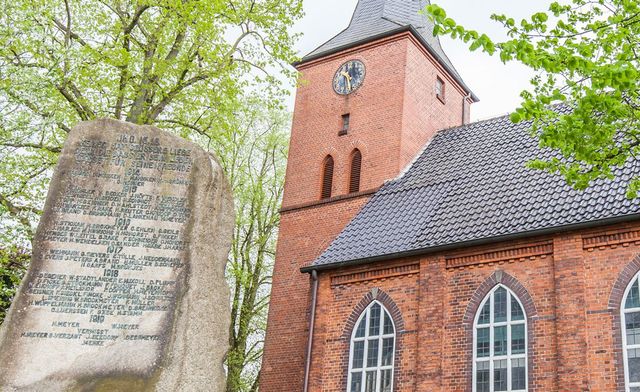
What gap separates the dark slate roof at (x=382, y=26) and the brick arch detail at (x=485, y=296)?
34.7 ft

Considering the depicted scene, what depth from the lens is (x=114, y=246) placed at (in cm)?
663

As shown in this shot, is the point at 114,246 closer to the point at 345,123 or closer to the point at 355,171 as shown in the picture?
the point at 355,171

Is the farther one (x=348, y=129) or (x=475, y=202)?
(x=348, y=129)

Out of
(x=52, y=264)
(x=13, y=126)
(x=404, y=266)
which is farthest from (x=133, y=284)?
(x=404, y=266)

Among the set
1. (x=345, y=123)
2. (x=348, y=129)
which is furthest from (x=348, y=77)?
(x=348, y=129)

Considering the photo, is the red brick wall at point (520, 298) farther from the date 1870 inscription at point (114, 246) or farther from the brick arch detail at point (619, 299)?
the date 1870 inscription at point (114, 246)

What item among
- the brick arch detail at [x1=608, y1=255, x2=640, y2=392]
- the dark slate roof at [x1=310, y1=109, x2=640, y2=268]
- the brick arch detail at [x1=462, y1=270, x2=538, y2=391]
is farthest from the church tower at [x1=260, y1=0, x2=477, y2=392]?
A: the brick arch detail at [x1=608, y1=255, x2=640, y2=392]

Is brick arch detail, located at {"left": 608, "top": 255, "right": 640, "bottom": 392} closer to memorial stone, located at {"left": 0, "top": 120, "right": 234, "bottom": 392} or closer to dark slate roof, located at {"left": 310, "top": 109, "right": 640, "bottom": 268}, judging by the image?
dark slate roof, located at {"left": 310, "top": 109, "right": 640, "bottom": 268}

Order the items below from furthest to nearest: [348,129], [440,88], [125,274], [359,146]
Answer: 1. [440,88]
2. [348,129]
3. [359,146]
4. [125,274]

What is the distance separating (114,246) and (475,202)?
11780 millimetres

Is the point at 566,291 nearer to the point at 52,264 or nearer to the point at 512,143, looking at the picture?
the point at 512,143

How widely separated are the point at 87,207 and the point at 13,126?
694cm

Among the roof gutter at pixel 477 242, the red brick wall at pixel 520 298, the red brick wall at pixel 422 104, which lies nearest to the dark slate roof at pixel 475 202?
→ the roof gutter at pixel 477 242

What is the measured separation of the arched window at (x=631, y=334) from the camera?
504 inches
